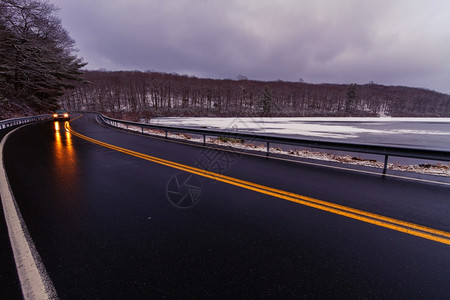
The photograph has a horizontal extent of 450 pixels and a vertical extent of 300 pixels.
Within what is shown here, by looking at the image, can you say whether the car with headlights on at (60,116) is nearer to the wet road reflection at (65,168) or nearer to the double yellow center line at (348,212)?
the wet road reflection at (65,168)

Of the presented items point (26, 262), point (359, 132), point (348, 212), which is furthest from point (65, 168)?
point (359, 132)

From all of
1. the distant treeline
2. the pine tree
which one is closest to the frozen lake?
the pine tree

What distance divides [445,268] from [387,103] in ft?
586

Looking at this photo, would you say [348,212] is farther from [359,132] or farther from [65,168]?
[359,132]

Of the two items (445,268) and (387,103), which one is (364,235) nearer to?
(445,268)

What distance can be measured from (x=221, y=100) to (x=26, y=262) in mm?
112536

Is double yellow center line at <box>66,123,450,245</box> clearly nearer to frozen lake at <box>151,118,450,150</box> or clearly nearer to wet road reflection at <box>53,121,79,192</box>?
wet road reflection at <box>53,121,79,192</box>

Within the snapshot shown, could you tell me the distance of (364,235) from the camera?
288 cm

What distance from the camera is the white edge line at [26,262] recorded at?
73.3 inches

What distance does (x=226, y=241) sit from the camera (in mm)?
2709

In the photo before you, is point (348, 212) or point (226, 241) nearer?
point (226, 241)

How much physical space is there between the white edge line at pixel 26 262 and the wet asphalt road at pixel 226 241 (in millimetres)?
64

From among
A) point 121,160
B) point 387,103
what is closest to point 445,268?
point 121,160

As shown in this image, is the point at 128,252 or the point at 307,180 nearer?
the point at 128,252
